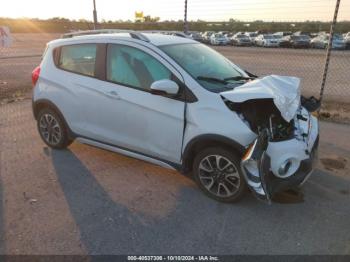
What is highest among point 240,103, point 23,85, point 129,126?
point 240,103

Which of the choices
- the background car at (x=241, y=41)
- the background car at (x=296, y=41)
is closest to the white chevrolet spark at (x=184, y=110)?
the background car at (x=296, y=41)

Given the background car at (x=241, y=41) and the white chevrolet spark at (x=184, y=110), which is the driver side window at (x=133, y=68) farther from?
the background car at (x=241, y=41)

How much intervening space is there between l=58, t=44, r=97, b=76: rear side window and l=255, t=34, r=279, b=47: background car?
1456 inches

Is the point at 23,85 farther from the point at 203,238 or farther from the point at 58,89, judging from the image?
the point at 203,238

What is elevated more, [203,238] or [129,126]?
[129,126]

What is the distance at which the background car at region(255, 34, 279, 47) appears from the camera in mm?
39000

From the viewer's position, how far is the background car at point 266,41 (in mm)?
39000

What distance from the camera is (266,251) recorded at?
3090 millimetres

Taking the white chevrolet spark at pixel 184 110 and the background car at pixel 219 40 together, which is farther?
the background car at pixel 219 40

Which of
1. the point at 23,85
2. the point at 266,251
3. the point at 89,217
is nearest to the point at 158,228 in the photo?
the point at 89,217

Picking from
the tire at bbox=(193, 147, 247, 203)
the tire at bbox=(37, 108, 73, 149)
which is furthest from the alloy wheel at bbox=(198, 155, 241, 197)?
the tire at bbox=(37, 108, 73, 149)

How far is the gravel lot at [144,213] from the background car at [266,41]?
3636 cm

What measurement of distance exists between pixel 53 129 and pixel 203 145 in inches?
100

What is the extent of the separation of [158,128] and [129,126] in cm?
44
